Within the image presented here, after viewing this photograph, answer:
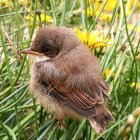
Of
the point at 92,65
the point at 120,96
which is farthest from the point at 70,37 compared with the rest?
the point at 120,96

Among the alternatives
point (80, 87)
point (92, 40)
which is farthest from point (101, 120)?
point (92, 40)

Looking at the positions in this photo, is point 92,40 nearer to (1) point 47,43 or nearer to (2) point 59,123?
(1) point 47,43

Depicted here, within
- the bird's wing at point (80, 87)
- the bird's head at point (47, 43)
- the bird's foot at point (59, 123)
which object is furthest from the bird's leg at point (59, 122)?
the bird's head at point (47, 43)

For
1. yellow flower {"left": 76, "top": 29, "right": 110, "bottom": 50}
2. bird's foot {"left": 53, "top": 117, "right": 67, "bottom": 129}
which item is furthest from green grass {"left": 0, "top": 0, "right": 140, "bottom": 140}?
yellow flower {"left": 76, "top": 29, "right": 110, "bottom": 50}

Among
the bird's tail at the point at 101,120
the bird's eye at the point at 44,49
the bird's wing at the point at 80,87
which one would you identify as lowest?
the bird's tail at the point at 101,120

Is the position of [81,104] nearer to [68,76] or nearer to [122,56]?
[68,76]

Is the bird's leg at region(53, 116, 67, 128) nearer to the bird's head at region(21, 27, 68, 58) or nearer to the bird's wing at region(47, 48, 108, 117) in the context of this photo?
the bird's wing at region(47, 48, 108, 117)

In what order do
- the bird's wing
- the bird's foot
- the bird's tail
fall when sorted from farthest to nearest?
the bird's foot < the bird's wing < the bird's tail

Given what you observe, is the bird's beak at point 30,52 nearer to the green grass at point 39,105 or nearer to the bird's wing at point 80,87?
the green grass at point 39,105
